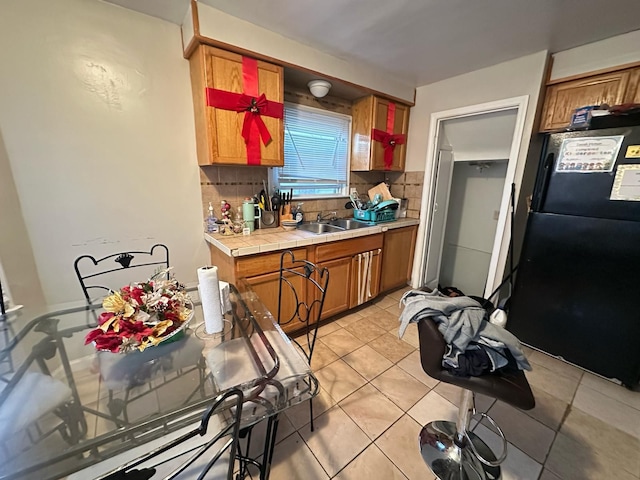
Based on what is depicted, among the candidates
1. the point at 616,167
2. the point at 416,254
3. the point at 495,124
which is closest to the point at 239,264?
the point at 416,254

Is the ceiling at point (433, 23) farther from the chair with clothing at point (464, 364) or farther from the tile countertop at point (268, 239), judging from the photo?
the chair with clothing at point (464, 364)

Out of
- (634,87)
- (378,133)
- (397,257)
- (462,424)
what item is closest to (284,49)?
(378,133)

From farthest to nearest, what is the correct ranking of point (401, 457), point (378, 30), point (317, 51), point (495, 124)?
1. point (495, 124)
2. point (317, 51)
3. point (378, 30)
4. point (401, 457)

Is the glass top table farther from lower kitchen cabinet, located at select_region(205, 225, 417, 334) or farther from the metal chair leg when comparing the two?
the metal chair leg

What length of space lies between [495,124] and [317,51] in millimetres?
1914

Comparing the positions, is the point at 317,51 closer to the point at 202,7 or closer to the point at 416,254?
the point at 202,7

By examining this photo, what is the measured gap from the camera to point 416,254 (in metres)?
3.07

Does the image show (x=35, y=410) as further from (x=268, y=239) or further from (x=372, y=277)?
(x=372, y=277)

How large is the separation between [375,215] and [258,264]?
143 cm

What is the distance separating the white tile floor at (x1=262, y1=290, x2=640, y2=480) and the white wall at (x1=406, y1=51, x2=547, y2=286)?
1157 millimetres

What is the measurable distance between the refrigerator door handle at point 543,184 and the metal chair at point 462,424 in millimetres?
1393

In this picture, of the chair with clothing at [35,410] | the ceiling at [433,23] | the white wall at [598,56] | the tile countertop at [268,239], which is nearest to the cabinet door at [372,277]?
the tile countertop at [268,239]

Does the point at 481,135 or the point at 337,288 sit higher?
the point at 481,135

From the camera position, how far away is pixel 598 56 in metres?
1.86
